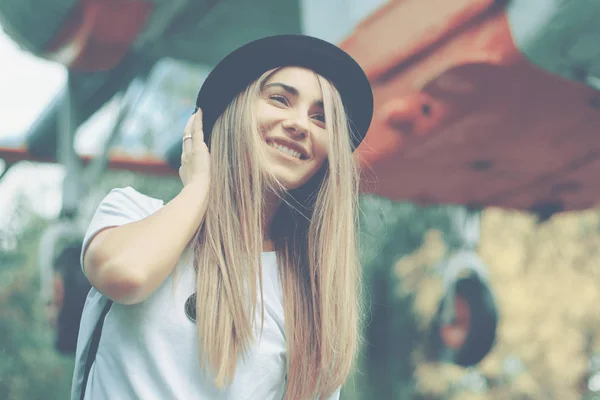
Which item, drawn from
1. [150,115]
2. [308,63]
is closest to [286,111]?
[308,63]

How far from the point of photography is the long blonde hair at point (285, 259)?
1.14 m

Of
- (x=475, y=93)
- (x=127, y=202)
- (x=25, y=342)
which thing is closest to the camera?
(x=127, y=202)

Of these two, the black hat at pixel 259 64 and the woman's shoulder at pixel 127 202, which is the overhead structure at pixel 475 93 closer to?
the black hat at pixel 259 64

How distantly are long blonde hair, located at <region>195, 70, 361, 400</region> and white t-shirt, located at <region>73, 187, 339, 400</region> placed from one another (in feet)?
0.08

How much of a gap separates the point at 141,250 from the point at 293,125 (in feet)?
1.25

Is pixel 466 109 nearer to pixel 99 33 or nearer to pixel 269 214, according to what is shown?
pixel 269 214

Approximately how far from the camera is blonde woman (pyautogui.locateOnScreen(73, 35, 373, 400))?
3.57ft

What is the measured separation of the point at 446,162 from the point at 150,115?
10690 mm

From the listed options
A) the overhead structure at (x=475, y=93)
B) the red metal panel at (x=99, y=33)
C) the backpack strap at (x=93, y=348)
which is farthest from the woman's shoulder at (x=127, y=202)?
the red metal panel at (x=99, y=33)

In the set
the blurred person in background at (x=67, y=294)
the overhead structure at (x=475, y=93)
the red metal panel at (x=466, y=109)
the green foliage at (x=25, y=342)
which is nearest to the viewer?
the overhead structure at (x=475, y=93)

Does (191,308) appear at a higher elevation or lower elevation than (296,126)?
lower

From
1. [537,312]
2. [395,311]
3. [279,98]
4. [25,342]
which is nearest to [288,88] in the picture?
[279,98]

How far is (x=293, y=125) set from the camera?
1290 mm

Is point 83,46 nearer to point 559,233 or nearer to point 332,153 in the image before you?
point 332,153
